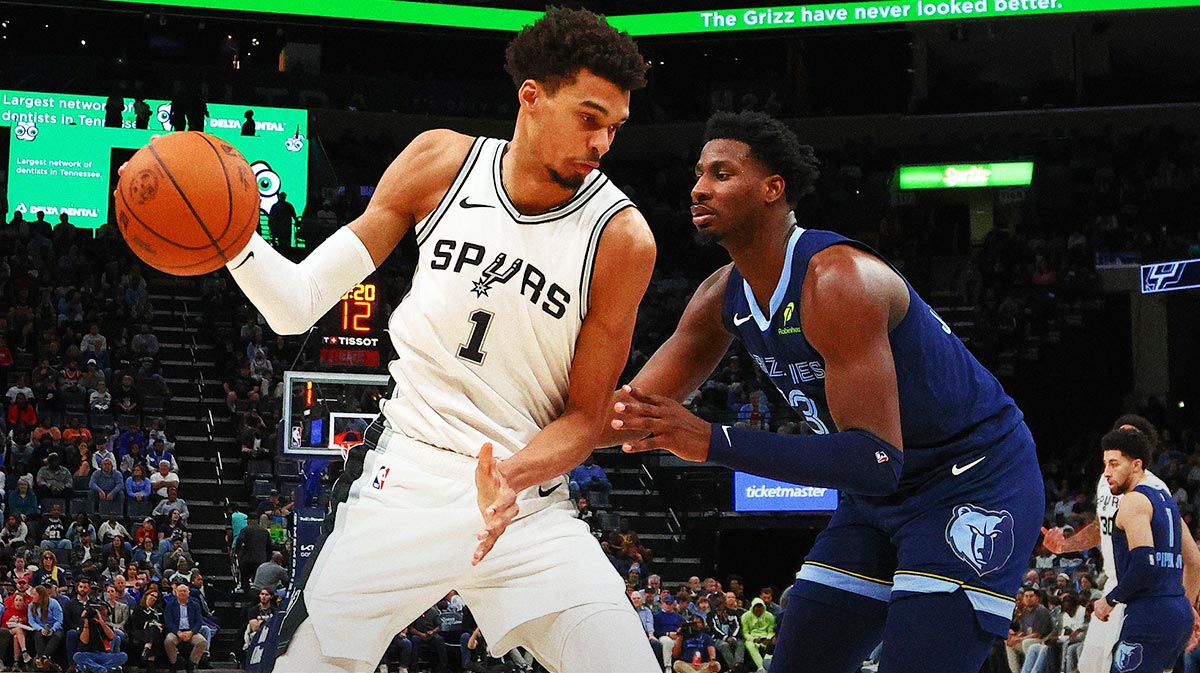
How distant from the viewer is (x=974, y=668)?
3877 mm

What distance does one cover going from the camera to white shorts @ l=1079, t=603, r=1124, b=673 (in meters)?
8.22

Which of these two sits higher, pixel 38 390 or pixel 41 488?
pixel 38 390

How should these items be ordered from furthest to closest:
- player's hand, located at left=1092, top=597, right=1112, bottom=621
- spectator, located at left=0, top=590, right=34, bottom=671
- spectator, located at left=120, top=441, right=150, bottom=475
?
spectator, located at left=120, top=441, right=150, bottom=475, spectator, located at left=0, top=590, right=34, bottom=671, player's hand, located at left=1092, top=597, right=1112, bottom=621

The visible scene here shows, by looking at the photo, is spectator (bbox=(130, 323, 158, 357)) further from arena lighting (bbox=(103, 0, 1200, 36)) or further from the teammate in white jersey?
the teammate in white jersey

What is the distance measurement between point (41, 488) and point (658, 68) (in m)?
15.9

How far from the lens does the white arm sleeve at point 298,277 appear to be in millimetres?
3355

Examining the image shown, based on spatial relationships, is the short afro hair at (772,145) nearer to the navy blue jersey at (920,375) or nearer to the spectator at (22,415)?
the navy blue jersey at (920,375)

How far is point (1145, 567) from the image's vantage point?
7.12m

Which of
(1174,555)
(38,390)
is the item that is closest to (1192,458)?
(1174,555)

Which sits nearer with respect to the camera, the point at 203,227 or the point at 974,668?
the point at 203,227

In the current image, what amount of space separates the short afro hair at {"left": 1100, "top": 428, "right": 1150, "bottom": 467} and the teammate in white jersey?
4.62 m

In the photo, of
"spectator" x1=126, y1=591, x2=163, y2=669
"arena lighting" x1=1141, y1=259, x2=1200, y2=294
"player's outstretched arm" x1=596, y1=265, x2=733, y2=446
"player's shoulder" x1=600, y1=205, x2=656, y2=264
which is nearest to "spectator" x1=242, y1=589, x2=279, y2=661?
"spectator" x1=126, y1=591, x2=163, y2=669

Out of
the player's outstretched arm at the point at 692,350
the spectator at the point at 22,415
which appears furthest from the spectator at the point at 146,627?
the player's outstretched arm at the point at 692,350

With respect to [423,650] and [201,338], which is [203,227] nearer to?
[423,650]
